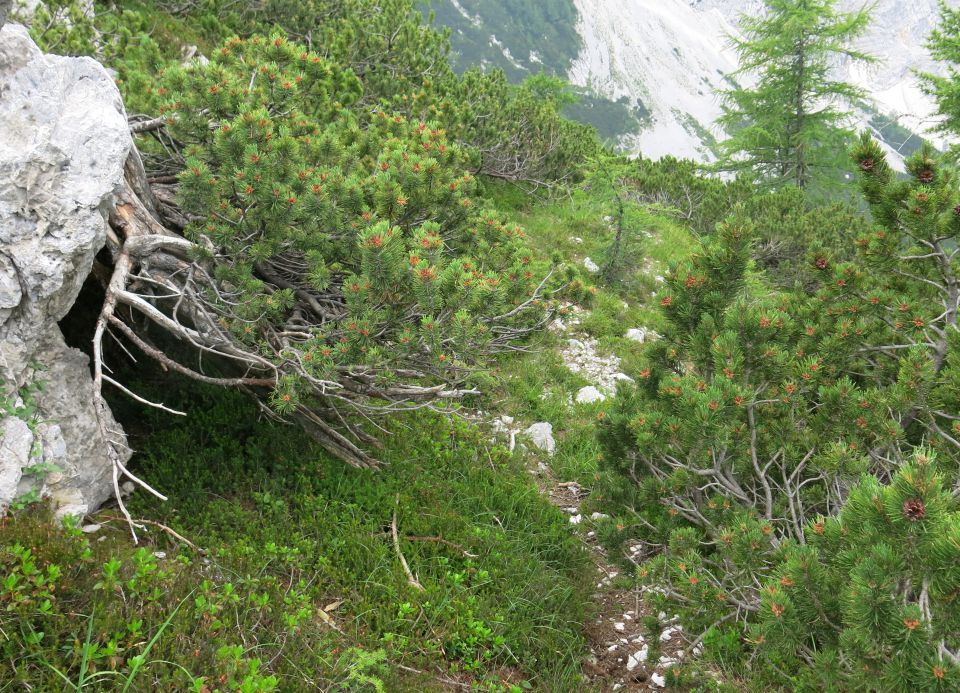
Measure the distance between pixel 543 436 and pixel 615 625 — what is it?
2.31m

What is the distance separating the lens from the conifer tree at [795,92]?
21.0 m

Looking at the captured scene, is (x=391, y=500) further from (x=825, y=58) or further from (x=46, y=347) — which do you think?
(x=825, y=58)

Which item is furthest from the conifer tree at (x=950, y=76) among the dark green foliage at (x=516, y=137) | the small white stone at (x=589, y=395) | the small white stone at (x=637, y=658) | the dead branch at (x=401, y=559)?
the dead branch at (x=401, y=559)

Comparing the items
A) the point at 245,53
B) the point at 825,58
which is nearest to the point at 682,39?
the point at 825,58

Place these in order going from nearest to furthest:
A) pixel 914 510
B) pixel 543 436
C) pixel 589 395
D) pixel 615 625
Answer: pixel 914 510
pixel 615 625
pixel 543 436
pixel 589 395

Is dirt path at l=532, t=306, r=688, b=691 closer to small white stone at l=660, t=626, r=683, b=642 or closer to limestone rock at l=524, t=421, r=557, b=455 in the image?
small white stone at l=660, t=626, r=683, b=642

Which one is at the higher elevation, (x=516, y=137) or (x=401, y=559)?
(x=516, y=137)

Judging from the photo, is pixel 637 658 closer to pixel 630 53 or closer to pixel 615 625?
pixel 615 625

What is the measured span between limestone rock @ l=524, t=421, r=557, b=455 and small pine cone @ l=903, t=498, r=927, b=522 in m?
4.25

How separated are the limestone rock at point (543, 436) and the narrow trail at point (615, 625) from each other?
0.12 metres

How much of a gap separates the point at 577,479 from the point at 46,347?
4477 mm

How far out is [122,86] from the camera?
491 cm

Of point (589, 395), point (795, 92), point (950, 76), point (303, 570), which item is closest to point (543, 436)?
point (589, 395)

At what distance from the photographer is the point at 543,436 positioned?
632cm
